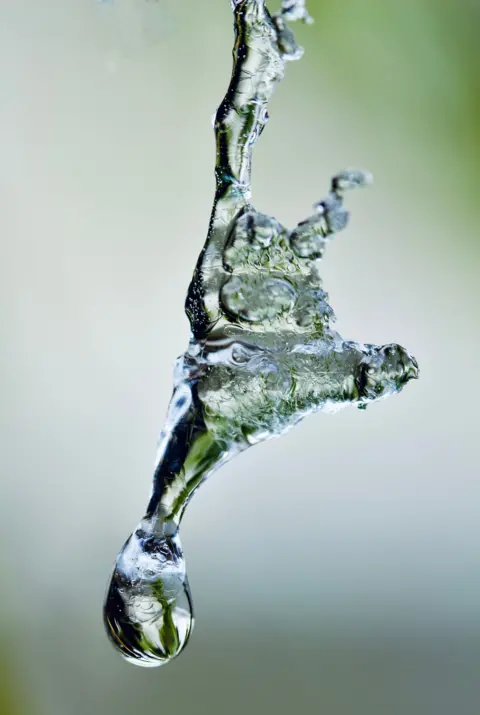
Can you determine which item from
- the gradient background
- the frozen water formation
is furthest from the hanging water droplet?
the gradient background

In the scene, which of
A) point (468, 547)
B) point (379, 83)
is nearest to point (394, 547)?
point (468, 547)

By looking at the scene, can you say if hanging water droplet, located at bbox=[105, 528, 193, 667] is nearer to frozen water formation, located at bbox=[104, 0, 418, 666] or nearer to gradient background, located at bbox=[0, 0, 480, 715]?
frozen water formation, located at bbox=[104, 0, 418, 666]

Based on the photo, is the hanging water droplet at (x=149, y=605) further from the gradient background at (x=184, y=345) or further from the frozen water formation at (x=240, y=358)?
the gradient background at (x=184, y=345)

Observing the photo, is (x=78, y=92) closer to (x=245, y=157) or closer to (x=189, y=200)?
(x=189, y=200)

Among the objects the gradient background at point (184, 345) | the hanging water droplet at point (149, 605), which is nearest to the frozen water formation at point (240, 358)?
the hanging water droplet at point (149, 605)

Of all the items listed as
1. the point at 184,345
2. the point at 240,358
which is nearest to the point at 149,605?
the point at 240,358
